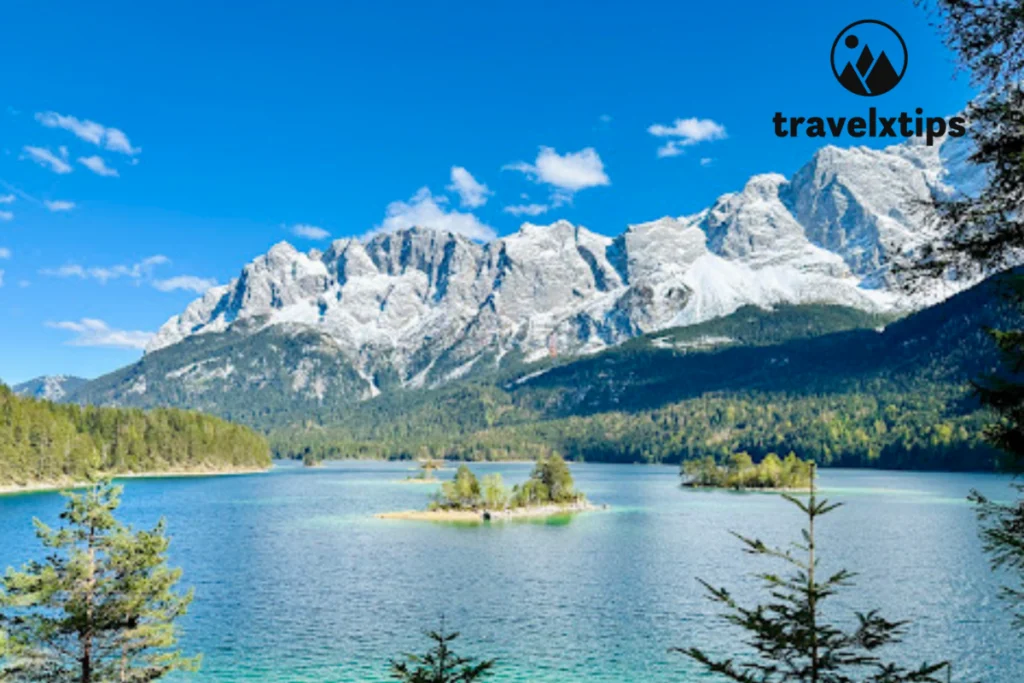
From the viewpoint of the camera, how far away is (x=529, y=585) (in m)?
87.6

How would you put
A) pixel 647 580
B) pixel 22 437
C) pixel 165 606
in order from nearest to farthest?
pixel 165 606 < pixel 647 580 < pixel 22 437

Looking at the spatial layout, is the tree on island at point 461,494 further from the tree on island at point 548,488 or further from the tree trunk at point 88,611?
the tree trunk at point 88,611

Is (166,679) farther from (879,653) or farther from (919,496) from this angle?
(919,496)

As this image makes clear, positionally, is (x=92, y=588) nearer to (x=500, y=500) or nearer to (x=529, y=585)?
(x=529, y=585)

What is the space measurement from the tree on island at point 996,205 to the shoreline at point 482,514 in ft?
439

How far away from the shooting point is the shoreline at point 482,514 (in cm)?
14788

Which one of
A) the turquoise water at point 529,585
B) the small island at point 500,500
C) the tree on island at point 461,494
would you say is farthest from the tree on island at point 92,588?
the tree on island at point 461,494

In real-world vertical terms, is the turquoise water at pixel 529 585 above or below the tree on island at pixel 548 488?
below

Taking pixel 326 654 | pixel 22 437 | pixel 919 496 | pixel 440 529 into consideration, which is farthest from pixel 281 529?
pixel 919 496

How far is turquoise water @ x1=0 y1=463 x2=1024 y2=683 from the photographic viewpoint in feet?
197

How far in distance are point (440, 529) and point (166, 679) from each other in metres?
80.3

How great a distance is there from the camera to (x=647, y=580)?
90500mm

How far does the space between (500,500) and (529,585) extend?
68846mm

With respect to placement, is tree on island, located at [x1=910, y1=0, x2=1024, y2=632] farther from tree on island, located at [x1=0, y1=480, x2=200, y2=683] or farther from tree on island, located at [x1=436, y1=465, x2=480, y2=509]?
tree on island, located at [x1=436, y1=465, x2=480, y2=509]
